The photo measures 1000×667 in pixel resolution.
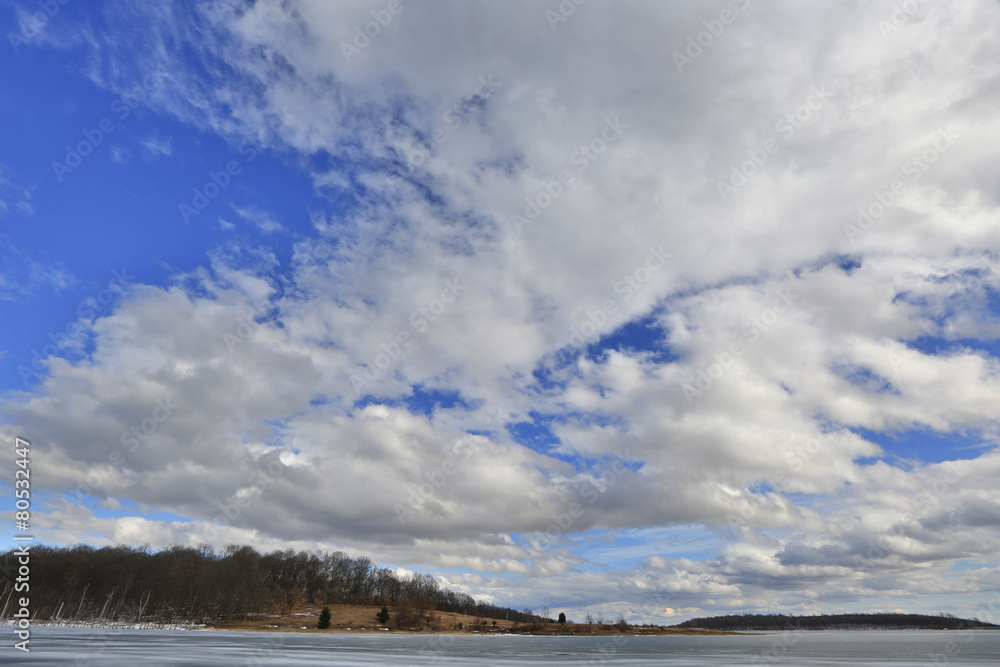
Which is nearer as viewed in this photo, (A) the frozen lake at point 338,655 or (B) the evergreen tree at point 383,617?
(A) the frozen lake at point 338,655

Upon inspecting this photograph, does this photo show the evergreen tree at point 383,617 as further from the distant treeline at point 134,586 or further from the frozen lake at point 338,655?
the frozen lake at point 338,655

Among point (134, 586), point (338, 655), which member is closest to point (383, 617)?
point (134, 586)

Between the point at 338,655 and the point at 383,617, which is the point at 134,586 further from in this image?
the point at 338,655

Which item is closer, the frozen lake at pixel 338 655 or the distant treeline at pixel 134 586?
the frozen lake at pixel 338 655

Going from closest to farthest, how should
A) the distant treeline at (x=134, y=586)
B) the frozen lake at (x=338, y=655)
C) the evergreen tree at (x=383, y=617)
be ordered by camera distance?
1. the frozen lake at (x=338, y=655)
2. the distant treeline at (x=134, y=586)
3. the evergreen tree at (x=383, y=617)

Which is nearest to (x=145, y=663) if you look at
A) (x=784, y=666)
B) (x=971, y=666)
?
(x=784, y=666)

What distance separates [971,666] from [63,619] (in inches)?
7279

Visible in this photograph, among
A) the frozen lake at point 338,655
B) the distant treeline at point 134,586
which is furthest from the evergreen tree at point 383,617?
the frozen lake at point 338,655

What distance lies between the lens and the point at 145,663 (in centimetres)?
3456

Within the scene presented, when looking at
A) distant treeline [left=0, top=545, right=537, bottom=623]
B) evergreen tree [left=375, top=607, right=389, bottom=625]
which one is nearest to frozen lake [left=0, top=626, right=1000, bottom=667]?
distant treeline [left=0, top=545, right=537, bottom=623]

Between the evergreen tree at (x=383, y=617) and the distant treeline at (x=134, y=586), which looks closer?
the distant treeline at (x=134, y=586)

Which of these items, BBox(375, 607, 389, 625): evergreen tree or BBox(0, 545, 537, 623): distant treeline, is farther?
BBox(375, 607, 389, 625): evergreen tree

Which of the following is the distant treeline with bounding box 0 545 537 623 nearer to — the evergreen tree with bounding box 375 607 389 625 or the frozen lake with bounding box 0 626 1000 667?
the evergreen tree with bounding box 375 607 389 625

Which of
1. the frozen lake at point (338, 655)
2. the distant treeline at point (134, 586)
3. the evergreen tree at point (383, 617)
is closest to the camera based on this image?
the frozen lake at point (338, 655)
